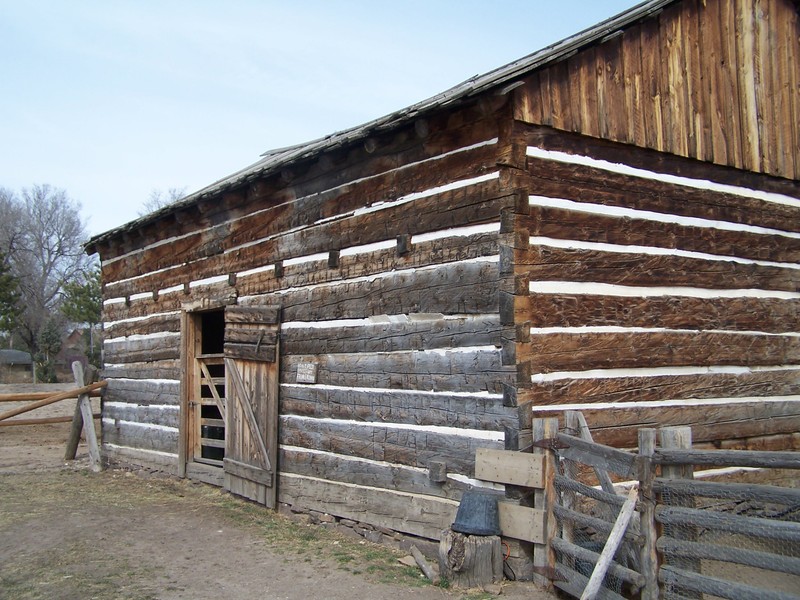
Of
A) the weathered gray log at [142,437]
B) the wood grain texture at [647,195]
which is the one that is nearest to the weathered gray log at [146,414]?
the weathered gray log at [142,437]

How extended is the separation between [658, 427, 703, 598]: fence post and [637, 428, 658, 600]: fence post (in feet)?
0.28

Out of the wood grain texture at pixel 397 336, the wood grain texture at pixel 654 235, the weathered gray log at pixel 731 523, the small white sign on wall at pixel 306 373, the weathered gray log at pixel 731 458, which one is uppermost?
the wood grain texture at pixel 654 235

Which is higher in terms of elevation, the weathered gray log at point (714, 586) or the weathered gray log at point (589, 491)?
the weathered gray log at point (589, 491)

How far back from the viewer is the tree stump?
5699 mm

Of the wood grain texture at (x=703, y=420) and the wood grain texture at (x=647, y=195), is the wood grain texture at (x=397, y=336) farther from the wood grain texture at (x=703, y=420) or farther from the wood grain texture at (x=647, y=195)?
the wood grain texture at (x=647, y=195)

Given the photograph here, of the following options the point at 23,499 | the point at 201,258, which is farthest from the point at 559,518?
the point at 23,499

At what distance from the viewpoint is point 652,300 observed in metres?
6.91

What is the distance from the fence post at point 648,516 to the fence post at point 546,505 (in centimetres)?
90

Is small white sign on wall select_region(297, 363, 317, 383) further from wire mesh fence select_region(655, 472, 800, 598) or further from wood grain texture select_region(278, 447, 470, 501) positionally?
wire mesh fence select_region(655, 472, 800, 598)

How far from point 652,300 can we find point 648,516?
2584mm

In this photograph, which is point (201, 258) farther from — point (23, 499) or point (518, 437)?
point (518, 437)

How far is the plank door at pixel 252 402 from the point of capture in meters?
8.66

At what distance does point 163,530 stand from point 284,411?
176cm

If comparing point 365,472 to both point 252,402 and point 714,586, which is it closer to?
point 252,402
